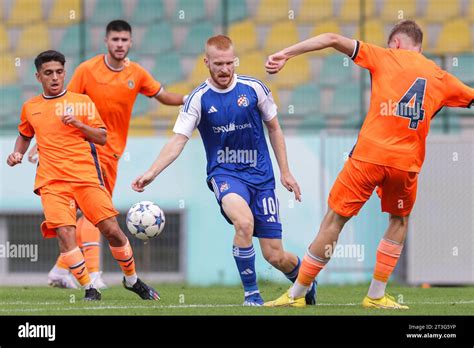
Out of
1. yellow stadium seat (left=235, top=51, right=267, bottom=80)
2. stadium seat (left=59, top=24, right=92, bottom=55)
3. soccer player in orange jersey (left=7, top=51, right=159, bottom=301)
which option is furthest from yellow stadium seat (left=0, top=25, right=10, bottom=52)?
soccer player in orange jersey (left=7, top=51, right=159, bottom=301)

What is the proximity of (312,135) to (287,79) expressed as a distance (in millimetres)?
1372

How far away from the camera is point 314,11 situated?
47.1 feet

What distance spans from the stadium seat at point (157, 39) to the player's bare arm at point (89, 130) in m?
5.18

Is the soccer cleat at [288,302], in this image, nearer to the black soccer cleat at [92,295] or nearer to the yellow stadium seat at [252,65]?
the black soccer cleat at [92,295]

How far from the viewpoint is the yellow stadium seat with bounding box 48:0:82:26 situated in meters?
14.1

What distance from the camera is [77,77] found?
10.4 metres

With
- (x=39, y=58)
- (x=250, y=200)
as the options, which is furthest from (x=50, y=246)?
(x=250, y=200)

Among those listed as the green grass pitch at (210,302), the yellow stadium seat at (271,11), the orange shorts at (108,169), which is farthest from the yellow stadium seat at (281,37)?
the orange shorts at (108,169)

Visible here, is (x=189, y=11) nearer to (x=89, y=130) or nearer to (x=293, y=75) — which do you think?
(x=293, y=75)

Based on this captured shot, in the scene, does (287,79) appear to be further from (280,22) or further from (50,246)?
(50,246)

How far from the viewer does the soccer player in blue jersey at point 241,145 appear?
811 cm

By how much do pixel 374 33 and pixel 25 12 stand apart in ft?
14.0

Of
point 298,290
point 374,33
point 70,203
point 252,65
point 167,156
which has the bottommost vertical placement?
point 298,290

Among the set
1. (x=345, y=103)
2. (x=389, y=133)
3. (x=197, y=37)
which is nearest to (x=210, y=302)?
(x=389, y=133)
